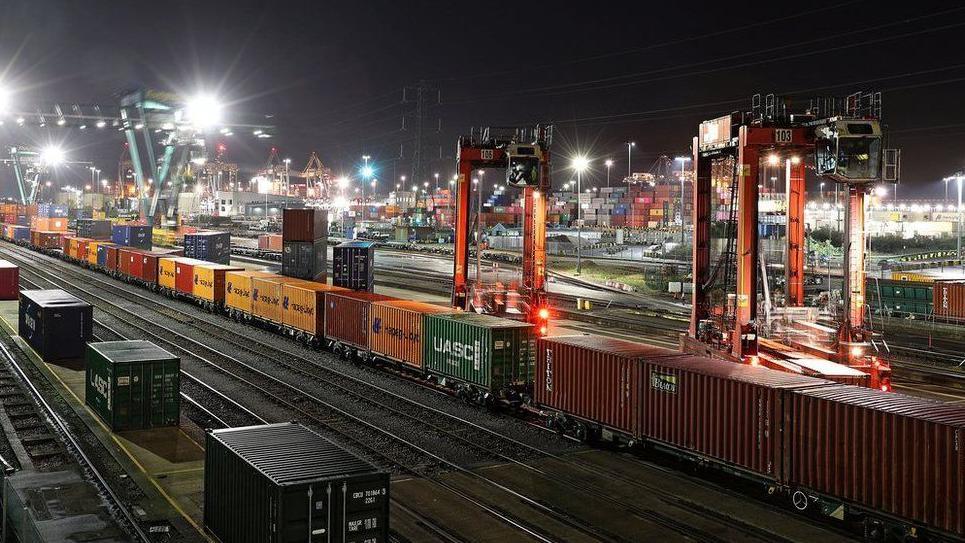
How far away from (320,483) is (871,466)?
10387 mm

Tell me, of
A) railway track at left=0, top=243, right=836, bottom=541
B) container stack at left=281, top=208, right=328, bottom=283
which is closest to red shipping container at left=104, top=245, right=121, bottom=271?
container stack at left=281, top=208, right=328, bottom=283

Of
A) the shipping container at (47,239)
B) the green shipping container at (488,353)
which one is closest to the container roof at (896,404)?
the green shipping container at (488,353)

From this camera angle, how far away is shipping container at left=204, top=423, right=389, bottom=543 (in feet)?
40.7

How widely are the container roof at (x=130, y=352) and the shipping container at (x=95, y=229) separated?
89.6 m

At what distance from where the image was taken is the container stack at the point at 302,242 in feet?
173

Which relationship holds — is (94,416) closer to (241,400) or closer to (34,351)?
(241,400)

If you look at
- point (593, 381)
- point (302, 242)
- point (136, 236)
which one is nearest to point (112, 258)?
point (136, 236)

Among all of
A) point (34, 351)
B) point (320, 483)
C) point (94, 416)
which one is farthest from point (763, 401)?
point (34, 351)

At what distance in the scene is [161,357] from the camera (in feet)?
81.1

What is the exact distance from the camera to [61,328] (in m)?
34.1

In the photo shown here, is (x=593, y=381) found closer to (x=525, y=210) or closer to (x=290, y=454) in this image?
(x=290, y=454)

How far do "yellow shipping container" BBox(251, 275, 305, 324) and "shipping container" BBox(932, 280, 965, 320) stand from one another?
4028cm

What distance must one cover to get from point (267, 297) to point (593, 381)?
26.0 metres

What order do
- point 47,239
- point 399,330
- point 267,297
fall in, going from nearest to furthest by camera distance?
point 399,330 < point 267,297 < point 47,239
